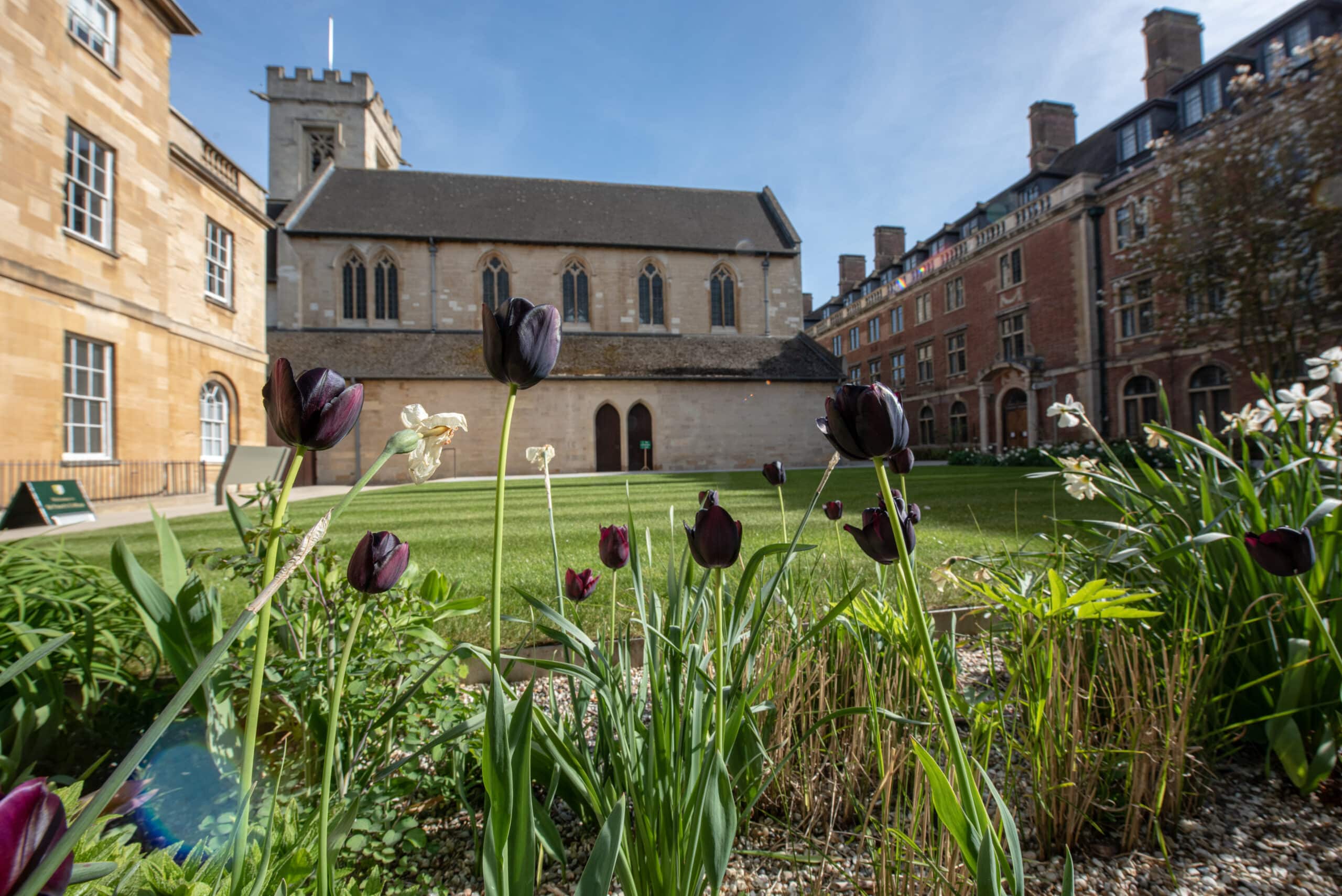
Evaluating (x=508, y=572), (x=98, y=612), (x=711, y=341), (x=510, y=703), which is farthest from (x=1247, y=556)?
(x=711, y=341)

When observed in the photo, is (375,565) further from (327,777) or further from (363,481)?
(363,481)

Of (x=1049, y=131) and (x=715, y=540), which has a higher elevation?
(x=1049, y=131)

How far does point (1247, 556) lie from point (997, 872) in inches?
56.5

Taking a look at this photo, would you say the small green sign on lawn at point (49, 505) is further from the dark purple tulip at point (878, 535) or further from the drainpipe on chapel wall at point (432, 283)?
the drainpipe on chapel wall at point (432, 283)

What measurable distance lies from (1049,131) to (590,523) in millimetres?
29447

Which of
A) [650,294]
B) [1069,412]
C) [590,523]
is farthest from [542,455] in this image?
[650,294]

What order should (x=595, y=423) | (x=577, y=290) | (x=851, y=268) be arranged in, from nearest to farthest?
1. (x=595, y=423)
2. (x=577, y=290)
3. (x=851, y=268)

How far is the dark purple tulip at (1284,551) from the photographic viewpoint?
3.85ft

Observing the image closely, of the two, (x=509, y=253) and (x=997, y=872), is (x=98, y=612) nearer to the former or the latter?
(x=997, y=872)

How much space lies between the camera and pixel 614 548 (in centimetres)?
136

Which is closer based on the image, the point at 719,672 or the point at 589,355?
the point at 719,672

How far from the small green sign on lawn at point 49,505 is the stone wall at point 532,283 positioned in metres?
15.8

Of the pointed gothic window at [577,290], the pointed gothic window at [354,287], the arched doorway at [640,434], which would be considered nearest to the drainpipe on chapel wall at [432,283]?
the pointed gothic window at [354,287]

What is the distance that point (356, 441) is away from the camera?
19.7 metres
